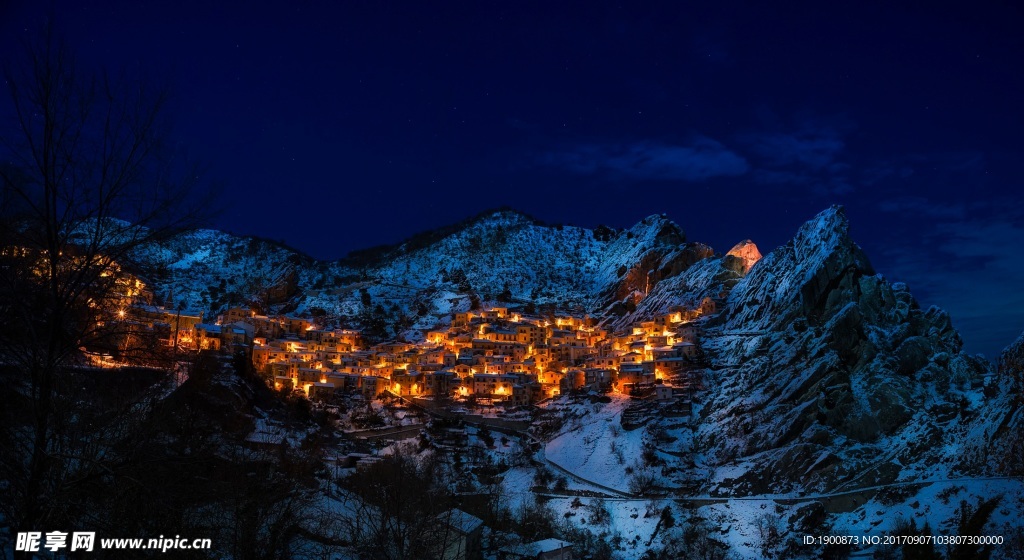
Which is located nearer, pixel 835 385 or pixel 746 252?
pixel 835 385

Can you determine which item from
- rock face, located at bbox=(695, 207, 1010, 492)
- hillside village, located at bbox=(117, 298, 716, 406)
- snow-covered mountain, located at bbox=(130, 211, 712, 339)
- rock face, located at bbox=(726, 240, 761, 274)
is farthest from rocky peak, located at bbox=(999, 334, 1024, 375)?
snow-covered mountain, located at bbox=(130, 211, 712, 339)

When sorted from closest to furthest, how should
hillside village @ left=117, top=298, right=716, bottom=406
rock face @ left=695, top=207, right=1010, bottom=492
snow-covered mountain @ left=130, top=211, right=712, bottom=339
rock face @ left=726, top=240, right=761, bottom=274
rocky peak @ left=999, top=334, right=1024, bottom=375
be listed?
rocky peak @ left=999, top=334, right=1024, bottom=375 → rock face @ left=695, top=207, right=1010, bottom=492 → hillside village @ left=117, top=298, right=716, bottom=406 → rock face @ left=726, top=240, right=761, bottom=274 → snow-covered mountain @ left=130, top=211, right=712, bottom=339

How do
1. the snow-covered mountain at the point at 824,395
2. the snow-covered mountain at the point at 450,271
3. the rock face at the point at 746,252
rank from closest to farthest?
1. the snow-covered mountain at the point at 824,395
2. the rock face at the point at 746,252
3. the snow-covered mountain at the point at 450,271

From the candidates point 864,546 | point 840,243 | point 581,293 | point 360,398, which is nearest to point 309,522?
point 864,546

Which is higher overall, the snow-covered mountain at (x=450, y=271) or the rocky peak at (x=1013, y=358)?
the snow-covered mountain at (x=450, y=271)

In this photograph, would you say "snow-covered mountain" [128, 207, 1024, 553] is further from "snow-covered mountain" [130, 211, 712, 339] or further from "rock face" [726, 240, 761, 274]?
"snow-covered mountain" [130, 211, 712, 339]

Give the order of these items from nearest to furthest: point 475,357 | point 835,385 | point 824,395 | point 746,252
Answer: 1. point 824,395
2. point 835,385
3. point 475,357
4. point 746,252

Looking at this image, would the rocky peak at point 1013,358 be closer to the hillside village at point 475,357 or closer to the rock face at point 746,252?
the hillside village at point 475,357

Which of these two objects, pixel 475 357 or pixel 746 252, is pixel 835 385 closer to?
pixel 475 357

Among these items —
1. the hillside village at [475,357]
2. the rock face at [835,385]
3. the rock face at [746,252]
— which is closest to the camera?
the rock face at [835,385]

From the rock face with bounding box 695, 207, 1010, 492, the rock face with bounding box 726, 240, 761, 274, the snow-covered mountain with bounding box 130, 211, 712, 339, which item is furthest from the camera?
the snow-covered mountain with bounding box 130, 211, 712, 339

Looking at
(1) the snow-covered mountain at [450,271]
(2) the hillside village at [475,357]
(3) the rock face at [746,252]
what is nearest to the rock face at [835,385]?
(2) the hillside village at [475,357]

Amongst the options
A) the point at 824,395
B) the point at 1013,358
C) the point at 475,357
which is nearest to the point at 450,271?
the point at 475,357

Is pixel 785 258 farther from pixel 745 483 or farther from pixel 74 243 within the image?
pixel 74 243
